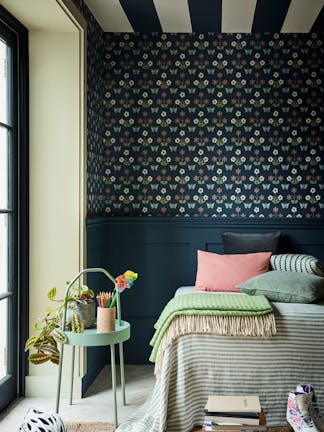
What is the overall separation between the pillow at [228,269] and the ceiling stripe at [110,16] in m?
1.95

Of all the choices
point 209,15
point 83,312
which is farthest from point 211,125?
point 83,312

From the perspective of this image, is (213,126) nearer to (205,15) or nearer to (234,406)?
(205,15)

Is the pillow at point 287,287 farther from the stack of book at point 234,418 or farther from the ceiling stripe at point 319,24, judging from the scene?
the ceiling stripe at point 319,24

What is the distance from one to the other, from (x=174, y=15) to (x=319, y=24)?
114 centimetres

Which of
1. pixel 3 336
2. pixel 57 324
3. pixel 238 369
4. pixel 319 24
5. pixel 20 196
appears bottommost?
pixel 238 369

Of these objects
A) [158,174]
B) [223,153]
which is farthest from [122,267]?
[223,153]

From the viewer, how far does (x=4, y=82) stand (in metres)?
3.95

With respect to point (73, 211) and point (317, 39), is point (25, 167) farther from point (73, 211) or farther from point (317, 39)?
point (317, 39)

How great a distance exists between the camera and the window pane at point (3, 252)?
3.87 m

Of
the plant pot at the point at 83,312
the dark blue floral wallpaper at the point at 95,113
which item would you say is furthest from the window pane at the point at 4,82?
the plant pot at the point at 83,312

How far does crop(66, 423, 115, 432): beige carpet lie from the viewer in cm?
350

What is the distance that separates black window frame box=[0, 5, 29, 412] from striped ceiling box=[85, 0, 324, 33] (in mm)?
659

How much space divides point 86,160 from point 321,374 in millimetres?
2130

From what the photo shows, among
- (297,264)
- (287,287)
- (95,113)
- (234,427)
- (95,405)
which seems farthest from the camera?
(95,113)
